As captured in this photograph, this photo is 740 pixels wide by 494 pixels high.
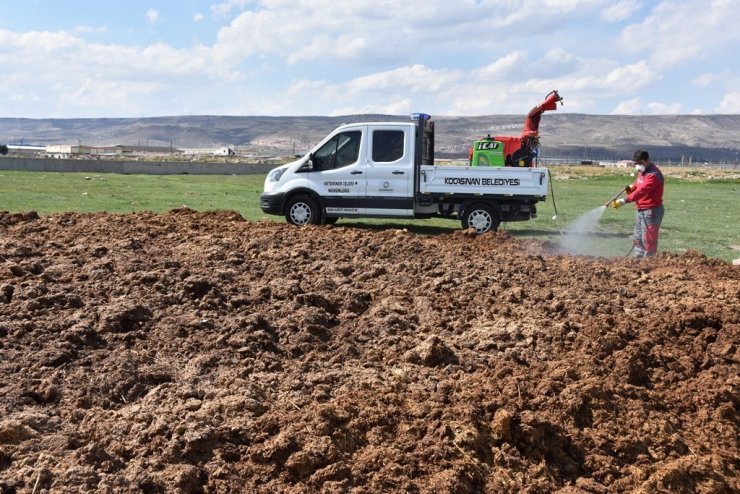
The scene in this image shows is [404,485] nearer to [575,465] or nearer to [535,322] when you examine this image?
[575,465]

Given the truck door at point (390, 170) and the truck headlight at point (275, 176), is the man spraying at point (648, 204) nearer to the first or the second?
the truck door at point (390, 170)

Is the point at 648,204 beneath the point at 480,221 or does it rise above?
above

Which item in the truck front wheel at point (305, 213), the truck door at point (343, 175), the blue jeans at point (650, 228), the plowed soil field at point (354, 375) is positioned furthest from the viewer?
the truck front wheel at point (305, 213)

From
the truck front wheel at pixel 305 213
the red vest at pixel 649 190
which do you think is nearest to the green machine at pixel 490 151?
the truck front wheel at pixel 305 213

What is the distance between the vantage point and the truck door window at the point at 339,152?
1477cm

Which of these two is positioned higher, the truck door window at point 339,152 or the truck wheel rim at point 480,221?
the truck door window at point 339,152

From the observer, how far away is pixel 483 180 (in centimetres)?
1461

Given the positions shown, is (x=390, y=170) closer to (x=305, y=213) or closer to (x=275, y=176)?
(x=305, y=213)

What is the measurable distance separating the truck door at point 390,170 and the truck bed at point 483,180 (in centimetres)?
34

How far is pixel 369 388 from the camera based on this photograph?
5066 millimetres

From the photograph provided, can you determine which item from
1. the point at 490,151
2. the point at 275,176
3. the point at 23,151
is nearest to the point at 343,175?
the point at 275,176

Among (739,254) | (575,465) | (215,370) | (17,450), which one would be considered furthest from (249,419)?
(739,254)

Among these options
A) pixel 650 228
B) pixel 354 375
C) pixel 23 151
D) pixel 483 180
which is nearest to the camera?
pixel 354 375

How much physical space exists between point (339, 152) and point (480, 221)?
10.4ft
